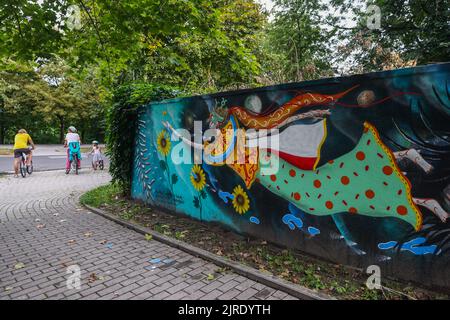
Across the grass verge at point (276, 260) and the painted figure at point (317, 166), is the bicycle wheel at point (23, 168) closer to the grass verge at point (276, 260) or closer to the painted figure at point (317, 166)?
the grass verge at point (276, 260)

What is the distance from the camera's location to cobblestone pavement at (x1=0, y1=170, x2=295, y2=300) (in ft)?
10.4

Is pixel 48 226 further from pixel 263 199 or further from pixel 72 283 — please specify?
pixel 263 199

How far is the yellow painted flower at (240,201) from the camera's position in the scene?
451cm

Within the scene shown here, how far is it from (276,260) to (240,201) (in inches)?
45.1

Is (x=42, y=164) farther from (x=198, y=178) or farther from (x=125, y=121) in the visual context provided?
(x=198, y=178)

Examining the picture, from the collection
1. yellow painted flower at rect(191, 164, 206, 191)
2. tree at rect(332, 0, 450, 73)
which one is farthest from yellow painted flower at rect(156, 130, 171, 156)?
tree at rect(332, 0, 450, 73)

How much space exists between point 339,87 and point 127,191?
579 centimetres

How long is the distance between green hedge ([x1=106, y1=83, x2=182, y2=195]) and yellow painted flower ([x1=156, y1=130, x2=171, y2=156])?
40.5 inches

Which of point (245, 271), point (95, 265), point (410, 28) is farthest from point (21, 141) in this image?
point (410, 28)

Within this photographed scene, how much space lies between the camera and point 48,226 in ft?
18.2

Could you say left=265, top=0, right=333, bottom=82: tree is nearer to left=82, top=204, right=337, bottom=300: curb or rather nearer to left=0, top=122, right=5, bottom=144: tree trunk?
left=82, top=204, right=337, bottom=300: curb

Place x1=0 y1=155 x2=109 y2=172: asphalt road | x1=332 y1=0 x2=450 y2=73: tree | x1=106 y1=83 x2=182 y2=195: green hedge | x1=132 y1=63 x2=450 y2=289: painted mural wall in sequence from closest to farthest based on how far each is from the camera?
x1=132 y1=63 x2=450 y2=289: painted mural wall → x1=106 y1=83 x2=182 y2=195: green hedge → x1=332 y1=0 x2=450 y2=73: tree → x1=0 y1=155 x2=109 y2=172: asphalt road

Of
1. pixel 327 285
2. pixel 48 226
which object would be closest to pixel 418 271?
pixel 327 285

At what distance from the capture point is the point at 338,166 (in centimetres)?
344
